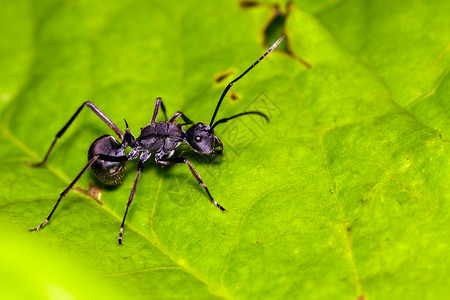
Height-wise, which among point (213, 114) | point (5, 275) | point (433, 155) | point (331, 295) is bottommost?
point (433, 155)

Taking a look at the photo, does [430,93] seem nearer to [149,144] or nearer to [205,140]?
[205,140]

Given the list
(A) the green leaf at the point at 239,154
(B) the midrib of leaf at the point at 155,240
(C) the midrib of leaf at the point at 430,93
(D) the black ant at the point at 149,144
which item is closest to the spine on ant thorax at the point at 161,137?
(D) the black ant at the point at 149,144

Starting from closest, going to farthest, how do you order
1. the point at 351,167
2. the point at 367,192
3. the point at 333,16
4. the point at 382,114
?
the point at 367,192 → the point at 351,167 → the point at 382,114 → the point at 333,16

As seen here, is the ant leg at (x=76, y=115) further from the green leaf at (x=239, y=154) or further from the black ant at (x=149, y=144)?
the green leaf at (x=239, y=154)

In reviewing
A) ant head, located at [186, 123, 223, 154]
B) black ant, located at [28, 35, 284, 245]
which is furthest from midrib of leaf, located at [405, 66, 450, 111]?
ant head, located at [186, 123, 223, 154]

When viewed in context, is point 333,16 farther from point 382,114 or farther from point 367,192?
point 367,192

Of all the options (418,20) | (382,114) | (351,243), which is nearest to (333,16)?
(418,20)
